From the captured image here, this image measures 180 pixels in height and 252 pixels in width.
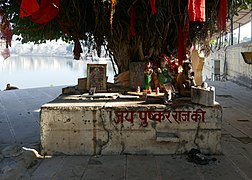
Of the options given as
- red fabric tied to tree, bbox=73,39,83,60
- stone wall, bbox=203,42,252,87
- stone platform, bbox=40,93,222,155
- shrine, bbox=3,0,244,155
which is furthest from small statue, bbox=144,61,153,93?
stone wall, bbox=203,42,252,87

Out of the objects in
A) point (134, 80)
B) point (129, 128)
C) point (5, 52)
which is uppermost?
point (5, 52)

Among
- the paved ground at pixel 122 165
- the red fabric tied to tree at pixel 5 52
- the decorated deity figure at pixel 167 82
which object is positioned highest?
the red fabric tied to tree at pixel 5 52

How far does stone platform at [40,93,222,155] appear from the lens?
345cm

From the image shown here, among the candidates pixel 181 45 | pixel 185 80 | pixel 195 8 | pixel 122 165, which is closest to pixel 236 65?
pixel 181 45

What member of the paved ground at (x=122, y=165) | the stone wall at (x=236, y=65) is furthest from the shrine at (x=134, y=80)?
the stone wall at (x=236, y=65)

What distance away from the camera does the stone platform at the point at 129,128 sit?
3.45m

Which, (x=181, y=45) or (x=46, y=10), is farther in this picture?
(x=181, y=45)

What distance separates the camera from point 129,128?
3.48 m

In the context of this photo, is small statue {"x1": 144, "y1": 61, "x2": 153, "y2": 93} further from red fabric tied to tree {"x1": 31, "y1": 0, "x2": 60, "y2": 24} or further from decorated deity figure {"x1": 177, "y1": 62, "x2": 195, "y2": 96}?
red fabric tied to tree {"x1": 31, "y1": 0, "x2": 60, "y2": 24}

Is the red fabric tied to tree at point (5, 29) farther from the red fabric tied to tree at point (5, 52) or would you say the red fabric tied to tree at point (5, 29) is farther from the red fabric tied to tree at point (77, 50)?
the red fabric tied to tree at point (77, 50)

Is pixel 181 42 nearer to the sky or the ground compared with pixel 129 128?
nearer to the sky

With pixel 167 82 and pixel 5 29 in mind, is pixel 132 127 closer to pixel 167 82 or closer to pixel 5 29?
pixel 167 82

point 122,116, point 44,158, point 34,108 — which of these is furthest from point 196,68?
point 34,108

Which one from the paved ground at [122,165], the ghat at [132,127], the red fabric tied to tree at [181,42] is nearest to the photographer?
the paved ground at [122,165]
